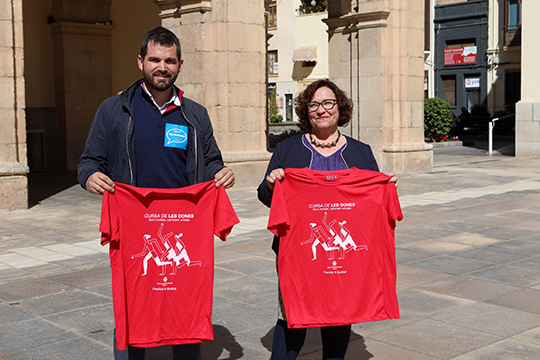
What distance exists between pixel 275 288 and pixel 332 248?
2.53 m

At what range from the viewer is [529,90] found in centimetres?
2128

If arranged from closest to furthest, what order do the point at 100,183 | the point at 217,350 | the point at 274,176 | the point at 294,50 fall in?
the point at 100,183
the point at 274,176
the point at 217,350
the point at 294,50

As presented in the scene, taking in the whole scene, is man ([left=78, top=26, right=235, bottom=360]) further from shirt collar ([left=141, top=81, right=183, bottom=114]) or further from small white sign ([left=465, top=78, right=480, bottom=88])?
small white sign ([left=465, top=78, right=480, bottom=88])

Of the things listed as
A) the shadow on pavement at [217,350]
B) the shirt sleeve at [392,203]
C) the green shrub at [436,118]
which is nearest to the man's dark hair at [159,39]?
the shirt sleeve at [392,203]

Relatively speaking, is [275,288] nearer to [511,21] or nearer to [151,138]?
[151,138]

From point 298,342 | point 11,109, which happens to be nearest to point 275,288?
point 298,342

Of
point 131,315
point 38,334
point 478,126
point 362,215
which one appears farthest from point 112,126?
point 478,126

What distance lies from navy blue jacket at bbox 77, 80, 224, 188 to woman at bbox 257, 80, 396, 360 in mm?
404

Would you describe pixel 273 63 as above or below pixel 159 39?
above

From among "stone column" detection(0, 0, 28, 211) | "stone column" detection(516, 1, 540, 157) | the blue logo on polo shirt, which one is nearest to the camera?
the blue logo on polo shirt

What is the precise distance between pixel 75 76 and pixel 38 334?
14.0m

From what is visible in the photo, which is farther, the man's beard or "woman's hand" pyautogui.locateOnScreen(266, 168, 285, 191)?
"woman's hand" pyautogui.locateOnScreen(266, 168, 285, 191)

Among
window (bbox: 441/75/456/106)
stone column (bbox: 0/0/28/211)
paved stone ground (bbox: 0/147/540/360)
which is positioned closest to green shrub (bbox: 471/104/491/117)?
window (bbox: 441/75/456/106)

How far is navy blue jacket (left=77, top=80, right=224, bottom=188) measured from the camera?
145 inches
